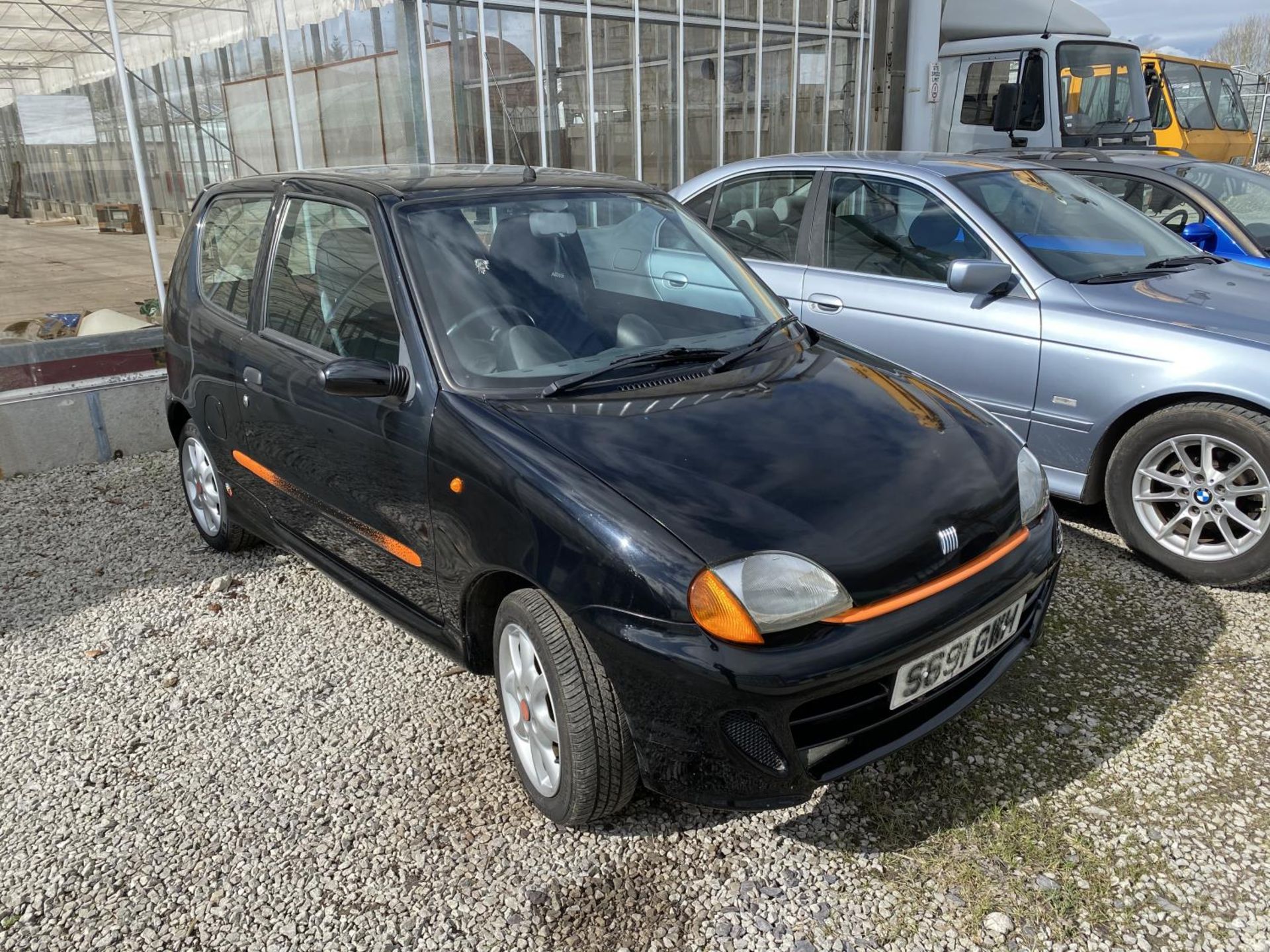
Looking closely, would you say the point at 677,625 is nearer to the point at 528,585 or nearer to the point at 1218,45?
the point at 528,585

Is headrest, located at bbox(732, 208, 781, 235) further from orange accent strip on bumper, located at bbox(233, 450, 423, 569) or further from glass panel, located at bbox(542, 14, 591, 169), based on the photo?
glass panel, located at bbox(542, 14, 591, 169)

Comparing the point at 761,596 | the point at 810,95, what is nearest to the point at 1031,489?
the point at 761,596

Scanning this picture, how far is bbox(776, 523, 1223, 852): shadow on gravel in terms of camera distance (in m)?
2.62

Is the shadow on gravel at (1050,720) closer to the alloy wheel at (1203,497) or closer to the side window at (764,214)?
the alloy wheel at (1203,497)

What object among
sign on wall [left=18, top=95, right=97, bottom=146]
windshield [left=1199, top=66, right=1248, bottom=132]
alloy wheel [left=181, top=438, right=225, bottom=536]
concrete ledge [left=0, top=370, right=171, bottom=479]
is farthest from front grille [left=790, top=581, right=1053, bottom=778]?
windshield [left=1199, top=66, right=1248, bottom=132]

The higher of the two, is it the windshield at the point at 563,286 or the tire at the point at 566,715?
the windshield at the point at 563,286

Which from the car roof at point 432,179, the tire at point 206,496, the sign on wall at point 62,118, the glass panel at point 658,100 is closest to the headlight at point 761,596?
the car roof at point 432,179

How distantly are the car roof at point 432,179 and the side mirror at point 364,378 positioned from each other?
0.66 meters

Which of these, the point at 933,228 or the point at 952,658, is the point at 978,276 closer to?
the point at 933,228

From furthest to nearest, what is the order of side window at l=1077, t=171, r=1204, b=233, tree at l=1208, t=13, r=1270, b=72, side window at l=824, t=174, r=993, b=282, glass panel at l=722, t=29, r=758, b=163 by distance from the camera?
tree at l=1208, t=13, r=1270, b=72 < glass panel at l=722, t=29, r=758, b=163 < side window at l=1077, t=171, r=1204, b=233 < side window at l=824, t=174, r=993, b=282

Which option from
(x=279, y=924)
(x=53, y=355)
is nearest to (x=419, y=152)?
(x=53, y=355)

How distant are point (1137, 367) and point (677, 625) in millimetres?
2755

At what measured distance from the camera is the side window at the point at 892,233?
4.58 m

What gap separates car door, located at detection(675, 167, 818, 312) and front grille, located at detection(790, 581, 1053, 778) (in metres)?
2.99
